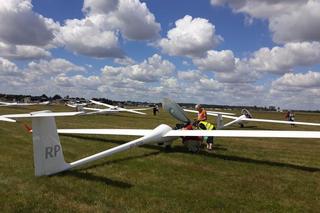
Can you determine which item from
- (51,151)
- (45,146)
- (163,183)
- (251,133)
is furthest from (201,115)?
(45,146)

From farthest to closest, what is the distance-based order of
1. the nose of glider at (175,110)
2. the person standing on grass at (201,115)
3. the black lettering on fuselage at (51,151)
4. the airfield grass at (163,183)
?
the person standing on grass at (201,115) → the nose of glider at (175,110) → the black lettering on fuselage at (51,151) → the airfield grass at (163,183)

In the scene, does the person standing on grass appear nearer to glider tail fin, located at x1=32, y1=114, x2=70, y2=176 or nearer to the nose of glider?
the nose of glider

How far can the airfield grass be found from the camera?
588 centimetres

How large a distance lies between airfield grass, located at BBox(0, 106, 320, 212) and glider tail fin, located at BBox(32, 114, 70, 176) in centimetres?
30

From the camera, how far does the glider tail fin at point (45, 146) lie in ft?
20.8

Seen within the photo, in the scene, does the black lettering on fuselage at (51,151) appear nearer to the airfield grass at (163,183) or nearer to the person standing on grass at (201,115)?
the airfield grass at (163,183)

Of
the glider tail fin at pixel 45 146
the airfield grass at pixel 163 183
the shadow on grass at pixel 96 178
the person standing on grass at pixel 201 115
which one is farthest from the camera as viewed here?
the person standing on grass at pixel 201 115

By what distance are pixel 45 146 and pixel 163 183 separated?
257 cm

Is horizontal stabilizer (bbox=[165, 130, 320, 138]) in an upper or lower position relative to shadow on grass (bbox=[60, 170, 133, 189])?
upper

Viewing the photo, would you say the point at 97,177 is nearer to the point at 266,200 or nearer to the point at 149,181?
the point at 149,181

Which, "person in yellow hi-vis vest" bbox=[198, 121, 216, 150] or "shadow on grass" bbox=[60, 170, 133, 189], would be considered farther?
"person in yellow hi-vis vest" bbox=[198, 121, 216, 150]

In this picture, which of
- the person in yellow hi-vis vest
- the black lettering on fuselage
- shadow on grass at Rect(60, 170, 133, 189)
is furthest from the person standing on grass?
the black lettering on fuselage

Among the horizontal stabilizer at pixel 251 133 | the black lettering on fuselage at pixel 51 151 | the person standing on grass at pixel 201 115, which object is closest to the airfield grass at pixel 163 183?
the black lettering on fuselage at pixel 51 151

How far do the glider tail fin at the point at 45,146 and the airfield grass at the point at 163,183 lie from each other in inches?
11.9
